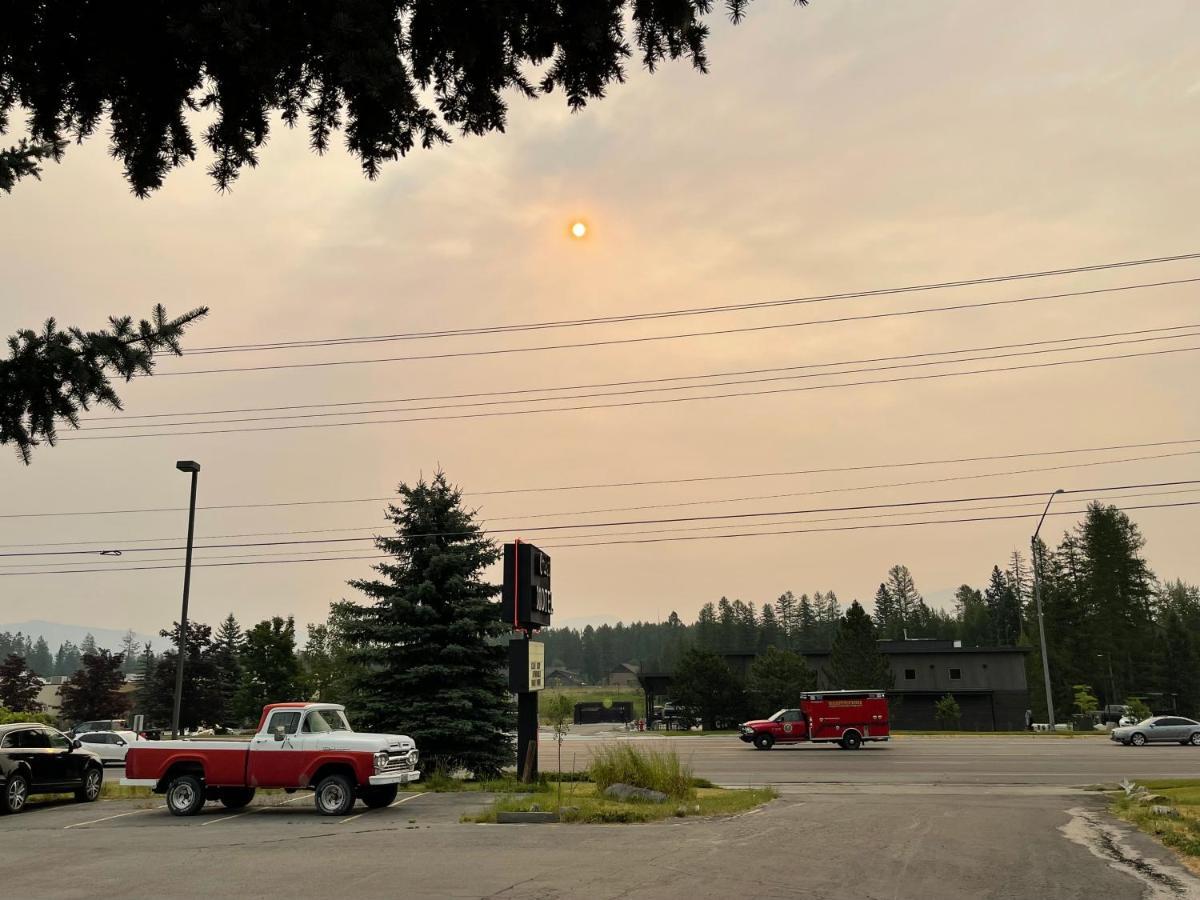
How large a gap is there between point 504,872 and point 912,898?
15.7 ft

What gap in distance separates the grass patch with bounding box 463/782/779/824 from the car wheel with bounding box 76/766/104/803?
10.5 metres

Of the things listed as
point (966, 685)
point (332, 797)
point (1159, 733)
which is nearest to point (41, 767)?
point (332, 797)

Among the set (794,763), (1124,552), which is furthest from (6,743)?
(1124,552)

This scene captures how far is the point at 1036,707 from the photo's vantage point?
3686 inches

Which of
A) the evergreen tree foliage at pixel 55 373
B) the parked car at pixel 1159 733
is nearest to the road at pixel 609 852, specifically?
the evergreen tree foliage at pixel 55 373

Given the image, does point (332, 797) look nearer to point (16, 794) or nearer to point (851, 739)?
point (16, 794)

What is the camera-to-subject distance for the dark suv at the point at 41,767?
19047 millimetres

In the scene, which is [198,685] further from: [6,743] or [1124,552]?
[1124,552]

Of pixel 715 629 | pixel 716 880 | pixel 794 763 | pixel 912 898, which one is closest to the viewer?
pixel 912 898

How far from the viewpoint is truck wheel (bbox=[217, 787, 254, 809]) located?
18422 mm

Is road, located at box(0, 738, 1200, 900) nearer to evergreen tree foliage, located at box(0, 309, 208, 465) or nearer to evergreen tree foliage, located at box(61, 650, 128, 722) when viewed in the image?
evergreen tree foliage, located at box(0, 309, 208, 465)

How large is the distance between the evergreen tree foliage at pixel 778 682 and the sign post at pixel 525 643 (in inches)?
1549

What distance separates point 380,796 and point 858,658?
47.4 meters

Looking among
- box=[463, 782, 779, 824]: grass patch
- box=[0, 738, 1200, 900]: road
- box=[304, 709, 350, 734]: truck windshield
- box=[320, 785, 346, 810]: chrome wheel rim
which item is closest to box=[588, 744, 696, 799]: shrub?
box=[463, 782, 779, 824]: grass patch
